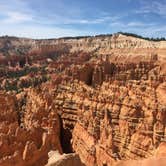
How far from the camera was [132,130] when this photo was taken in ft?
95.2

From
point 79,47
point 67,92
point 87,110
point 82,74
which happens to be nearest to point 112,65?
point 82,74

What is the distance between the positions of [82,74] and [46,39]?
5195 inches

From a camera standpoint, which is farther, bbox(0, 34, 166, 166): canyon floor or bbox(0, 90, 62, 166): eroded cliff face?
bbox(0, 34, 166, 166): canyon floor

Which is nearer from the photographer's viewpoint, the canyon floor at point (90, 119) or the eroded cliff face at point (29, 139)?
the eroded cliff face at point (29, 139)

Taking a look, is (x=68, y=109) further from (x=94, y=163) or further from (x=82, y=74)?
(x=94, y=163)

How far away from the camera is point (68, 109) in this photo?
35688 millimetres

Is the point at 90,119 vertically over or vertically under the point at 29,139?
under

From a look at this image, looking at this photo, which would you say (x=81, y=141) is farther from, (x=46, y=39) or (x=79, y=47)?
(x=46, y=39)

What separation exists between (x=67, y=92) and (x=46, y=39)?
13534cm

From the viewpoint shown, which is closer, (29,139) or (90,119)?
(29,139)

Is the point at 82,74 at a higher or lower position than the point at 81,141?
higher

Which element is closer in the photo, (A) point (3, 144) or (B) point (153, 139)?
(A) point (3, 144)

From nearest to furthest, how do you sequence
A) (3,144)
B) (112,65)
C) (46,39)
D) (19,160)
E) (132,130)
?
(19,160), (3,144), (132,130), (112,65), (46,39)

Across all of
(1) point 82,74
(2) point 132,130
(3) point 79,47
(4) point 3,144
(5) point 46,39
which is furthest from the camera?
(5) point 46,39
